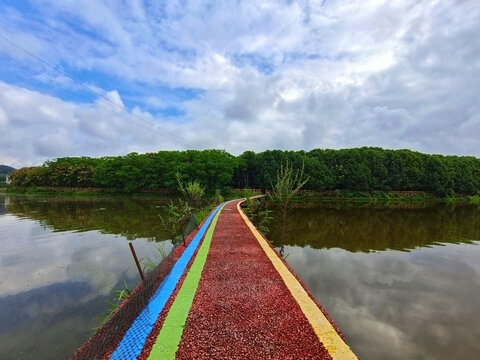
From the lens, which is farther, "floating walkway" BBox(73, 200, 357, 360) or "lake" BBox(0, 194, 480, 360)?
"lake" BBox(0, 194, 480, 360)

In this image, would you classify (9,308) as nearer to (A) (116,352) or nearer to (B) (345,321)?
(A) (116,352)

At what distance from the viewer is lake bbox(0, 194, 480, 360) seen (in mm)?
4863

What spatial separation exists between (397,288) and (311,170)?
144 ft

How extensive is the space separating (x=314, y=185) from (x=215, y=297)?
48.3 meters

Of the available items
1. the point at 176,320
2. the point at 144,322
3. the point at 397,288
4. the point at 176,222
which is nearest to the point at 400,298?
the point at 397,288

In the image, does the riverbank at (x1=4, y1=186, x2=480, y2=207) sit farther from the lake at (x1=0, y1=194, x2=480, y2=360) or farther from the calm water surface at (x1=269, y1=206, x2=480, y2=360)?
the calm water surface at (x1=269, y1=206, x2=480, y2=360)

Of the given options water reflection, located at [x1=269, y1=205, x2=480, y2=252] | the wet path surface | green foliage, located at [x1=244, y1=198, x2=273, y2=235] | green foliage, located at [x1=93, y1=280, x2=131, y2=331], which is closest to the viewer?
the wet path surface

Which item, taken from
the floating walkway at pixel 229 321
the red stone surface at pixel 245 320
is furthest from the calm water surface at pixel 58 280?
the red stone surface at pixel 245 320

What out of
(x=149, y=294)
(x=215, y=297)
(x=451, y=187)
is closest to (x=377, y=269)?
(x=215, y=297)

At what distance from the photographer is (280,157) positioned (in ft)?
164

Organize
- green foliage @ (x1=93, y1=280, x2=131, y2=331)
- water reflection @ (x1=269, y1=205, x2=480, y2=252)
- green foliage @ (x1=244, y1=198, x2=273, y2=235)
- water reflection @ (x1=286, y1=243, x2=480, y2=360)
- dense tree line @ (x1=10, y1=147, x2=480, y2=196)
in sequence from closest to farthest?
water reflection @ (x1=286, y1=243, x2=480, y2=360) → green foliage @ (x1=93, y1=280, x2=131, y2=331) → water reflection @ (x1=269, y1=205, x2=480, y2=252) → green foliage @ (x1=244, y1=198, x2=273, y2=235) → dense tree line @ (x1=10, y1=147, x2=480, y2=196)

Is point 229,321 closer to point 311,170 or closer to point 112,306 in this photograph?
point 112,306

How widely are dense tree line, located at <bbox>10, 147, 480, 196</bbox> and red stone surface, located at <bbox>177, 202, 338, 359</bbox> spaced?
130 ft

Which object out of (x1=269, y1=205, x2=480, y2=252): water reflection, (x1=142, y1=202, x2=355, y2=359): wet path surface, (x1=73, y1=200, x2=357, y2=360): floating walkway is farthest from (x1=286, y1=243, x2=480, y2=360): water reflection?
(x1=142, y1=202, x2=355, y2=359): wet path surface
